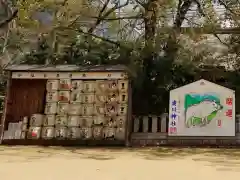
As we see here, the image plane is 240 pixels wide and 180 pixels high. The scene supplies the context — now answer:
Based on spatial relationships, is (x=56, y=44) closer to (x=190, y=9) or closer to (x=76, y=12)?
(x=76, y=12)

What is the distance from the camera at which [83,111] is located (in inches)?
413

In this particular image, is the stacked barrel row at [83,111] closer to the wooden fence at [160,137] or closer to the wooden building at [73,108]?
the wooden building at [73,108]

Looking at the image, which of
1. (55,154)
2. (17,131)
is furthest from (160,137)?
(17,131)

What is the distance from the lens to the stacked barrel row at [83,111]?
10.3 m

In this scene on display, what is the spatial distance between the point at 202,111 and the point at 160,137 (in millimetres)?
1367

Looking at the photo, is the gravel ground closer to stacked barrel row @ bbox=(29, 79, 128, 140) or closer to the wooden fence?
the wooden fence

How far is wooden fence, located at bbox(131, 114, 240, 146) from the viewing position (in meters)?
9.92

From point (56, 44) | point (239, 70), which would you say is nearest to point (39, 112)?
point (56, 44)

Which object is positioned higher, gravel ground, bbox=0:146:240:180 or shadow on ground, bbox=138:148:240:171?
shadow on ground, bbox=138:148:240:171

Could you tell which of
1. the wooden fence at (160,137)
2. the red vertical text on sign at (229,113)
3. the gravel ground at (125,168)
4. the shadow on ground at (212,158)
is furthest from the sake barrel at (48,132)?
the red vertical text on sign at (229,113)

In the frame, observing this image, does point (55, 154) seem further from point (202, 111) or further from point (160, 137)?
point (202, 111)

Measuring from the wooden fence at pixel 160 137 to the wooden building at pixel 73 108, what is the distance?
347 mm

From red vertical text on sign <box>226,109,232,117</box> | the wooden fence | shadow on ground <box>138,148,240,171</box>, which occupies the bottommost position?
shadow on ground <box>138,148,240,171</box>

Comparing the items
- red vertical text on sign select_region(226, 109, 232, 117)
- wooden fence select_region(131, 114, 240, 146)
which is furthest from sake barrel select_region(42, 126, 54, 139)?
red vertical text on sign select_region(226, 109, 232, 117)
